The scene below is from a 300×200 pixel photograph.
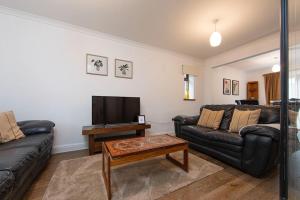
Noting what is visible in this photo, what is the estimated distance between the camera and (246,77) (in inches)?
250

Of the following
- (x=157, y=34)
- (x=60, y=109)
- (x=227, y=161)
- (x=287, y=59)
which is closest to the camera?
(x=287, y=59)

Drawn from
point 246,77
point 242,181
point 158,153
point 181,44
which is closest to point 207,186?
point 242,181

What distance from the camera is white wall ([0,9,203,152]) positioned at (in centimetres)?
236

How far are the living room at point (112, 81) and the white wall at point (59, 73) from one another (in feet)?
0.05

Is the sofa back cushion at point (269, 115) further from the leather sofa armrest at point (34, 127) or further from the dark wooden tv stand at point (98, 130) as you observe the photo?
the leather sofa armrest at point (34, 127)

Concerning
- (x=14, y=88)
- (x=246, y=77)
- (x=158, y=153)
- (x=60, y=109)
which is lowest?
(x=158, y=153)

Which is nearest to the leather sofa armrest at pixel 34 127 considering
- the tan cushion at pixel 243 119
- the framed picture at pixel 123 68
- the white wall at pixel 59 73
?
the white wall at pixel 59 73

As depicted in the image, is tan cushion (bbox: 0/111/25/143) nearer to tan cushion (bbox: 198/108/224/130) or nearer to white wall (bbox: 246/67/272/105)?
tan cushion (bbox: 198/108/224/130)

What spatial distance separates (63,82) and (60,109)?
20.9 inches

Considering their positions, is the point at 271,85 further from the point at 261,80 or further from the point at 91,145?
the point at 91,145

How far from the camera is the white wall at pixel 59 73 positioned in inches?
93.0

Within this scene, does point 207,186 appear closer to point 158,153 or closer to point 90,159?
point 158,153

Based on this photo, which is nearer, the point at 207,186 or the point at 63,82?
the point at 207,186

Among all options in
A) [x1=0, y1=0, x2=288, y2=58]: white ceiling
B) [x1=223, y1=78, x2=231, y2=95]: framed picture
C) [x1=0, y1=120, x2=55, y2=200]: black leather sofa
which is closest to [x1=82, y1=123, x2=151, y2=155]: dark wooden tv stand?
[x1=0, y1=120, x2=55, y2=200]: black leather sofa
